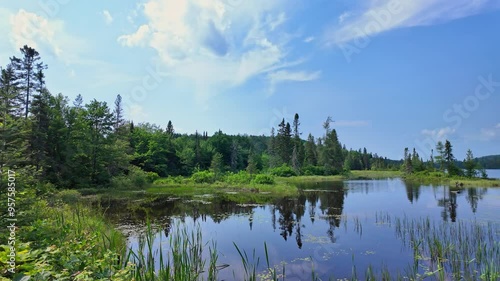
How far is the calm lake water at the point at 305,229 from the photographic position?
10000mm

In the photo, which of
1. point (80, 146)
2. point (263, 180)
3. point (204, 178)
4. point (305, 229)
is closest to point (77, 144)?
point (80, 146)

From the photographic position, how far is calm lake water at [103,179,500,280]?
394 inches

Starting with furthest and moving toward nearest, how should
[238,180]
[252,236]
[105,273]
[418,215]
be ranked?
[238,180] < [418,215] < [252,236] < [105,273]

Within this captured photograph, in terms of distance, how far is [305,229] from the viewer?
1505 cm

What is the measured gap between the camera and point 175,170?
197 feet

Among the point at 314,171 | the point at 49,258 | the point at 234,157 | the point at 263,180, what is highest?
the point at 234,157

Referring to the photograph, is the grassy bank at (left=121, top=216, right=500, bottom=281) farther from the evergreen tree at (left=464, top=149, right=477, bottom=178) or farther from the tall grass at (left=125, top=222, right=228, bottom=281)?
the evergreen tree at (left=464, top=149, right=477, bottom=178)

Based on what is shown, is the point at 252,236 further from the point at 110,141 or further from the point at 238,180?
the point at 110,141

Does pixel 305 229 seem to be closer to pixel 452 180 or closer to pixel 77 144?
pixel 77 144

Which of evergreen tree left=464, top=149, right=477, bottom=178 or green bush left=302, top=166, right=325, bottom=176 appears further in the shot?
green bush left=302, top=166, right=325, bottom=176

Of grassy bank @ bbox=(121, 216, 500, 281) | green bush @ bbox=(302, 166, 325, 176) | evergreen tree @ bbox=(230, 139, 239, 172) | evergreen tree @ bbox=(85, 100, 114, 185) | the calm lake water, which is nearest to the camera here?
grassy bank @ bbox=(121, 216, 500, 281)

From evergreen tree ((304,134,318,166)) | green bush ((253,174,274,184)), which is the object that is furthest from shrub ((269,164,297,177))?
green bush ((253,174,274,184))

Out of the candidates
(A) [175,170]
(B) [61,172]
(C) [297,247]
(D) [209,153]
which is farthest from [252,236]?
(D) [209,153]

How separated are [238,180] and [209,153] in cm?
2820
